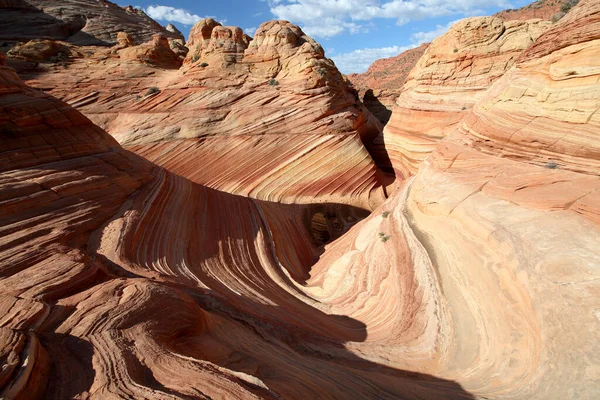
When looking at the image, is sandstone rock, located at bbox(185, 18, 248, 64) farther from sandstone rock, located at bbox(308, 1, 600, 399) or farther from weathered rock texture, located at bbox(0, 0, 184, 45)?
weathered rock texture, located at bbox(0, 0, 184, 45)

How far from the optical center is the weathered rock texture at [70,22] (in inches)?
881

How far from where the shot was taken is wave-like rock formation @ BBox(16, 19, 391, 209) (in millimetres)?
13570

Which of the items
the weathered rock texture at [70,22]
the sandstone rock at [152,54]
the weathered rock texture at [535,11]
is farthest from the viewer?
the weathered rock texture at [535,11]

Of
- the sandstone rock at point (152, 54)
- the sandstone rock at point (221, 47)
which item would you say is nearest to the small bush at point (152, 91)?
the sandstone rock at point (221, 47)

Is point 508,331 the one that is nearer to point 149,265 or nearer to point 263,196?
point 149,265

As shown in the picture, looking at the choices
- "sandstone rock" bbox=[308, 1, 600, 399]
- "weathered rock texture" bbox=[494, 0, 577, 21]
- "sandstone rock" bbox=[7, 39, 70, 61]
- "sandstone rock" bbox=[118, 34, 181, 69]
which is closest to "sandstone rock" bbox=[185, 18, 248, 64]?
"sandstone rock" bbox=[118, 34, 181, 69]

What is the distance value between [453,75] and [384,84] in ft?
103

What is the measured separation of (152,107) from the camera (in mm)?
14453

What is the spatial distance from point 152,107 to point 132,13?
26035 mm

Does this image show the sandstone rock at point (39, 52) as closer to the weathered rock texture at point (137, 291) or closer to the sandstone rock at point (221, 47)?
the sandstone rock at point (221, 47)

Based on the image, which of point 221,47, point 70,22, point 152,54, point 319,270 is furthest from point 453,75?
point 70,22

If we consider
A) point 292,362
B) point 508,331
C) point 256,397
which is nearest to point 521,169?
point 508,331

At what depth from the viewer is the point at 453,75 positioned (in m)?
13.6

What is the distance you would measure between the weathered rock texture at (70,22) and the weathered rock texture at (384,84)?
20769 millimetres
